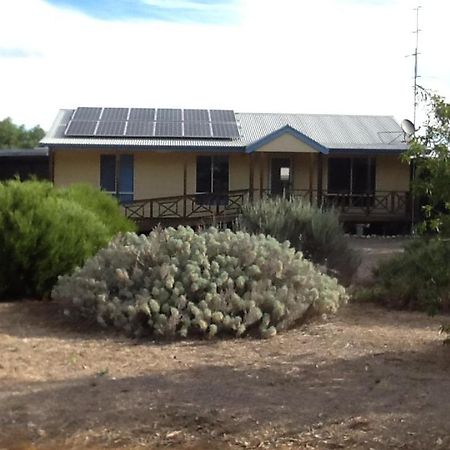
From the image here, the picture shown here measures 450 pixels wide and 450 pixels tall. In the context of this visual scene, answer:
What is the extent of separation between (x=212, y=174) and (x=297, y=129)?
9.65 feet

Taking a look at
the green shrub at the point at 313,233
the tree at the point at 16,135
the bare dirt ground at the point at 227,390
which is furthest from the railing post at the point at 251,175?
the tree at the point at 16,135

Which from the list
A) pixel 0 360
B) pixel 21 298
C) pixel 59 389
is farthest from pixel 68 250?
pixel 59 389

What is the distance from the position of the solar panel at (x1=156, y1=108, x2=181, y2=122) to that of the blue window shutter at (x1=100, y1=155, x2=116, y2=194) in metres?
2.15

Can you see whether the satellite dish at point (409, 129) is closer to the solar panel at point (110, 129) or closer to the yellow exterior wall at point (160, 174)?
the yellow exterior wall at point (160, 174)

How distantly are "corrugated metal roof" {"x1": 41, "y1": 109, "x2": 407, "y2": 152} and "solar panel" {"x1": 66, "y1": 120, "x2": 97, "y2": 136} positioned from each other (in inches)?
9.6

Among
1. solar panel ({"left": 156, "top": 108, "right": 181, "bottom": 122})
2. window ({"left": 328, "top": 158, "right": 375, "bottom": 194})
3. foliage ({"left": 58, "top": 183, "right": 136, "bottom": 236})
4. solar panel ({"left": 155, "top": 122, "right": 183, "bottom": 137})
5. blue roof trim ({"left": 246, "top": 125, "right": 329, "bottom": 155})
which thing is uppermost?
solar panel ({"left": 156, "top": 108, "right": 181, "bottom": 122})

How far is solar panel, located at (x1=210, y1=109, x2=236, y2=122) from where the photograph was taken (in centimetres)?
2994

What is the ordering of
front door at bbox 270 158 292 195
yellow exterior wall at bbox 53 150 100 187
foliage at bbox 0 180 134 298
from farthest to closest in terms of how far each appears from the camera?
front door at bbox 270 158 292 195
yellow exterior wall at bbox 53 150 100 187
foliage at bbox 0 180 134 298

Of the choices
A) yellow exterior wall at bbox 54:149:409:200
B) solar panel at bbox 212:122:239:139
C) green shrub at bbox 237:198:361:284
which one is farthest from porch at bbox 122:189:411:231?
green shrub at bbox 237:198:361:284

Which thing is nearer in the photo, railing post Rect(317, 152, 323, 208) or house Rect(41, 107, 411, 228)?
house Rect(41, 107, 411, 228)

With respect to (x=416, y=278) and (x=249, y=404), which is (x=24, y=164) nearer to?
(x=416, y=278)

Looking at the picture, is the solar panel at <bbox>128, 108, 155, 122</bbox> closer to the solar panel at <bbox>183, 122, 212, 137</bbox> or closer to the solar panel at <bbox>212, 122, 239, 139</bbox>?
the solar panel at <bbox>183, 122, 212, 137</bbox>

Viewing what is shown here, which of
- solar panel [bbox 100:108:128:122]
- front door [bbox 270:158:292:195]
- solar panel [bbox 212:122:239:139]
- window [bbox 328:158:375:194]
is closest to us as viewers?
solar panel [bbox 212:122:239:139]

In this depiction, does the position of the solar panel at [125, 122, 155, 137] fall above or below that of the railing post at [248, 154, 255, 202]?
above
